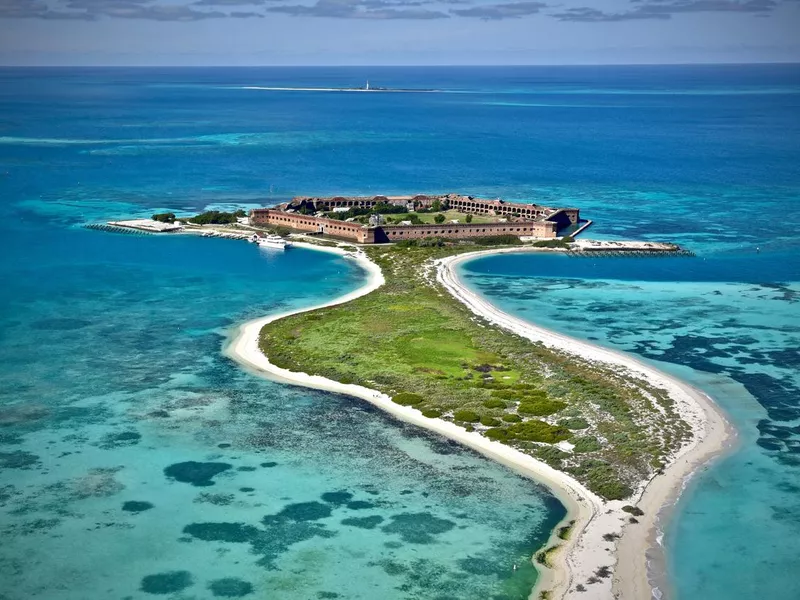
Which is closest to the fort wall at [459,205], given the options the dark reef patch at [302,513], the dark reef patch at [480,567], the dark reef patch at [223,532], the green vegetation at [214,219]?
the green vegetation at [214,219]

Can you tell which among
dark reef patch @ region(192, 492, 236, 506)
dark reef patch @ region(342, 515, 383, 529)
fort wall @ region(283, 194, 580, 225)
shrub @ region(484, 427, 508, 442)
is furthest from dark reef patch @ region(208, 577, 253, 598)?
fort wall @ region(283, 194, 580, 225)

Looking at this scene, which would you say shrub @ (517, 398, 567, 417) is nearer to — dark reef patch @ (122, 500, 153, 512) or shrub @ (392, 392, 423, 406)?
shrub @ (392, 392, 423, 406)

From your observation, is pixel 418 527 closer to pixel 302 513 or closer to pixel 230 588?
pixel 302 513

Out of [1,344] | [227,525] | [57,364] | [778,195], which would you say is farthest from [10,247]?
[778,195]

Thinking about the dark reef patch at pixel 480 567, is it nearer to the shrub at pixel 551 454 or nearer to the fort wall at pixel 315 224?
the shrub at pixel 551 454

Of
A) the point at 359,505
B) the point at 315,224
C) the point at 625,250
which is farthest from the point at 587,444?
the point at 315,224
